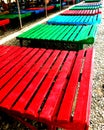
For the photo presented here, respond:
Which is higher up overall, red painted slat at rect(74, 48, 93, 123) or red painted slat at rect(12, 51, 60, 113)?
red painted slat at rect(74, 48, 93, 123)

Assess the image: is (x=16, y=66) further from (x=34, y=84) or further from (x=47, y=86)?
(x=47, y=86)

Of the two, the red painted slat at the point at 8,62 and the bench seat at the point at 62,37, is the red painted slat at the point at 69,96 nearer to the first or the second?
Result: the red painted slat at the point at 8,62

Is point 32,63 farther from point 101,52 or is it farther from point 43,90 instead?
point 101,52

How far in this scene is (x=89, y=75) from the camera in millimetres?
2889

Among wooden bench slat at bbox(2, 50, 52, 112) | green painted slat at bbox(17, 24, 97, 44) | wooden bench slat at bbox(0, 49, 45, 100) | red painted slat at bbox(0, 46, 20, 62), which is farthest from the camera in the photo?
green painted slat at bbox(17, 24, 97, 44)

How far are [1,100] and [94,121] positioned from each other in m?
1.45

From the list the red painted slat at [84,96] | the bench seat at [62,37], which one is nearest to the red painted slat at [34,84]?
the red painted slat at [84,96]

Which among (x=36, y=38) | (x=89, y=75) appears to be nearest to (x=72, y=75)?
(x=89, y=75)

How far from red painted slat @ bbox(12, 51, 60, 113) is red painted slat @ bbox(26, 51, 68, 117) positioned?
78mm

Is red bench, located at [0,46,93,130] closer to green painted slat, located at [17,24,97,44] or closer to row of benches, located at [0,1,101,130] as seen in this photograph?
row of benches, located at [0,1,101,130]

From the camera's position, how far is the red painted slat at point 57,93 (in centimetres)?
205

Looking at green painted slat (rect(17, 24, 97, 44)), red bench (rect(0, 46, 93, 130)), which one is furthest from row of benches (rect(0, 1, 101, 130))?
green painted slat (rect(17, 24, 97, 44))

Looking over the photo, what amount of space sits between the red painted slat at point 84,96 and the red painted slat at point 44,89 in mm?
467

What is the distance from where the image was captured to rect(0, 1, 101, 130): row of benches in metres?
2.04
